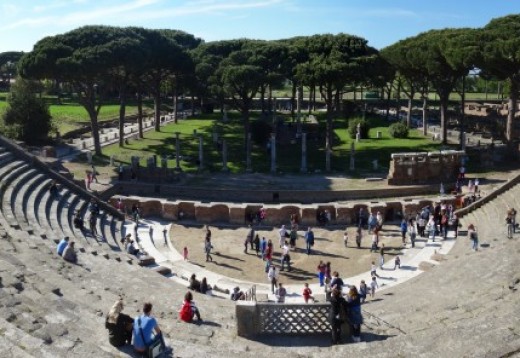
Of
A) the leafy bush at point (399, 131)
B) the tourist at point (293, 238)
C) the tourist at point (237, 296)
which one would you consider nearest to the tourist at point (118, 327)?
the tourist at point (237, 296)

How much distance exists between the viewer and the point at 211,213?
93.6 ft

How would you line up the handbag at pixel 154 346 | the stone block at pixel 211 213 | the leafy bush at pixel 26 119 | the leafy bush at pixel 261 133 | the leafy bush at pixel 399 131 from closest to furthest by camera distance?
the handbag at pixel 154 346, the stone block at pixel 211 213, the leafy bush at pixel 26 119, the leafy bush at pixel 261 133, the leafy bush at pixel 399 131

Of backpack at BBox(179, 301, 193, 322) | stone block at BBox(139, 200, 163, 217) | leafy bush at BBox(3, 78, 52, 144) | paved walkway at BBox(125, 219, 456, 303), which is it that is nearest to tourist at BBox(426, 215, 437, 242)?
paved walkway at BBox(125, 219, 456, 303)

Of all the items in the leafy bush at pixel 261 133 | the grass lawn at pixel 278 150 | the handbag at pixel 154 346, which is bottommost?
the handbag at pixel 154 346

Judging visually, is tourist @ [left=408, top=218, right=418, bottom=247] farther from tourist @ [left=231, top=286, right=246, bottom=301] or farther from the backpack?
the backpack

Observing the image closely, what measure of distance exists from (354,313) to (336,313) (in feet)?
1.61

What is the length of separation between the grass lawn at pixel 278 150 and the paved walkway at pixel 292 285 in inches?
503

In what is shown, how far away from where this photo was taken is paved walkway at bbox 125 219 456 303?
20.2m

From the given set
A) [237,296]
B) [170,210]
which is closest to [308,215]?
[170,210]

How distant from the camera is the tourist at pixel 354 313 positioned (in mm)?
11812

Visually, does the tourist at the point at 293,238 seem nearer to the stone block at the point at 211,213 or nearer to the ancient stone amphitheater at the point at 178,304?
the stone block at the point at 211,213

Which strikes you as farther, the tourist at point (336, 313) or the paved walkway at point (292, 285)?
the paved walkway at point (292, 285)

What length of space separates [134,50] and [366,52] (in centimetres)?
1840

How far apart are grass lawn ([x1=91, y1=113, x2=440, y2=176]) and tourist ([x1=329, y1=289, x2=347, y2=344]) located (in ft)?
82.7
